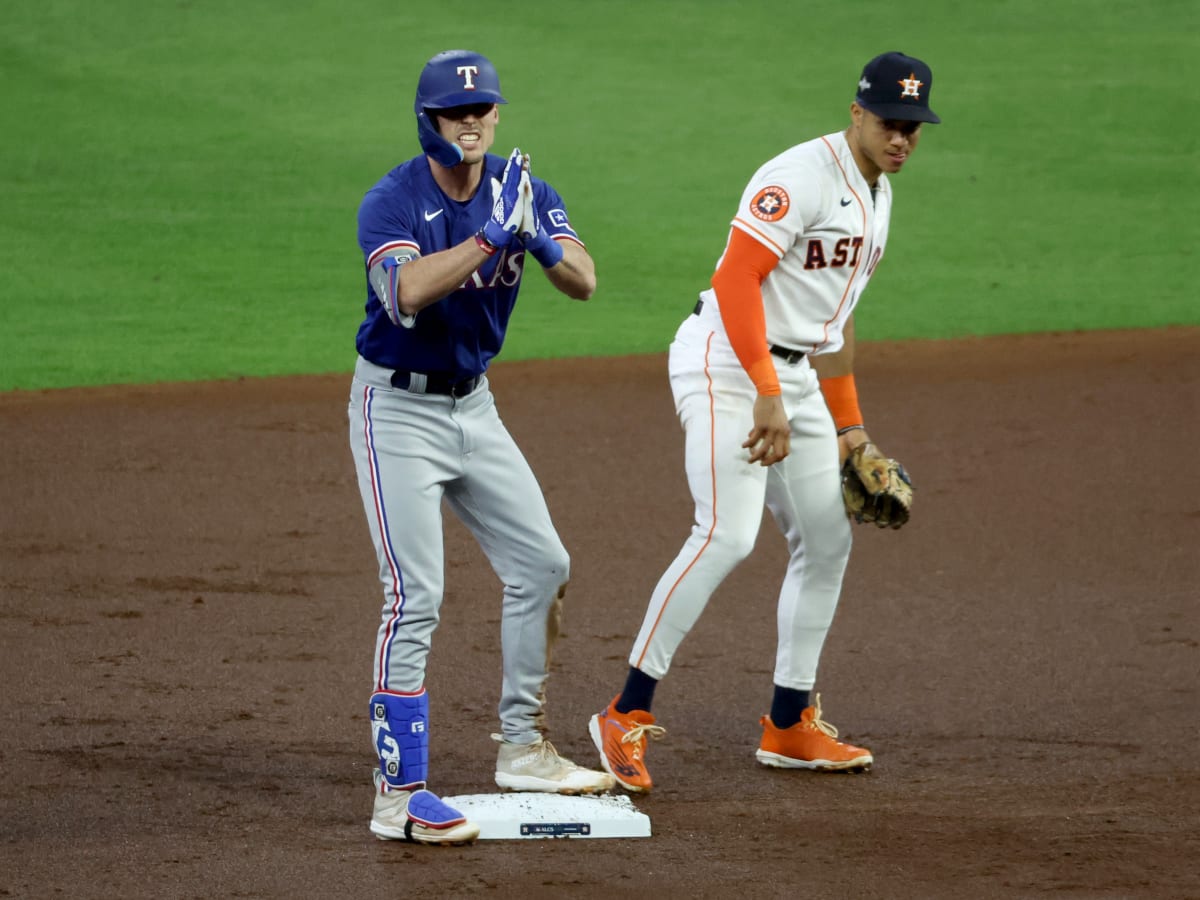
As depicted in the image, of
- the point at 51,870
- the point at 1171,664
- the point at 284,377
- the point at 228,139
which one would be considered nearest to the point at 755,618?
the point at 1171,664

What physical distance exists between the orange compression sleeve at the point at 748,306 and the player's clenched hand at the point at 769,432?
33 millimetres

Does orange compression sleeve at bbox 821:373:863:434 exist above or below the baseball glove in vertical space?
above

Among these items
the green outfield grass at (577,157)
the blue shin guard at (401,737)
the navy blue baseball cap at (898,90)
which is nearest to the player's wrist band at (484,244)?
the blue shin guard at (401,737)

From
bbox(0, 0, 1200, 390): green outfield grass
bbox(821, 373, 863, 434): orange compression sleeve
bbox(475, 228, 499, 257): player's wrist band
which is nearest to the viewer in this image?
bbox(475, 228, 499, 257): player's wrist band

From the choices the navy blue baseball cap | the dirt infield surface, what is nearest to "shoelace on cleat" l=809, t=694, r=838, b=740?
the dirt infield surface

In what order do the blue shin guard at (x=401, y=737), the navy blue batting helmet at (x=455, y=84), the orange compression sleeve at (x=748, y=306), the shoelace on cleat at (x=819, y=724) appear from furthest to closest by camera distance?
the shoelace on cleat at (x=819, y=724), the orange compression sleeve at (x=748, y=306), the blue shin guard at (x=401, y=737), the navy blue batting helmet at (x=455, y=84)

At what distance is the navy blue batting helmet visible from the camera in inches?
155

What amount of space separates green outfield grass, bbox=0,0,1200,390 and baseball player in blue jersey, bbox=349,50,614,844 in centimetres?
629

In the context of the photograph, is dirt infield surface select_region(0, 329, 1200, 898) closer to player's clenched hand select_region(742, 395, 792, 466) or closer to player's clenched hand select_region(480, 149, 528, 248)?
player's clenched hand select_region(742, 395, 792, 466)

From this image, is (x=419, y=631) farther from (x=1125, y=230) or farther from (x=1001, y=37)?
(x=1001, y=37)

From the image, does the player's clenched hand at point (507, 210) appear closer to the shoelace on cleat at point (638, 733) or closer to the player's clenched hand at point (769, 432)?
the player's clenched hand at point (769, 432)

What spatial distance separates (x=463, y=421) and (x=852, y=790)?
55.4 inches

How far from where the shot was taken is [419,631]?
406 centimetres

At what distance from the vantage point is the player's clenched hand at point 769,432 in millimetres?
4383
